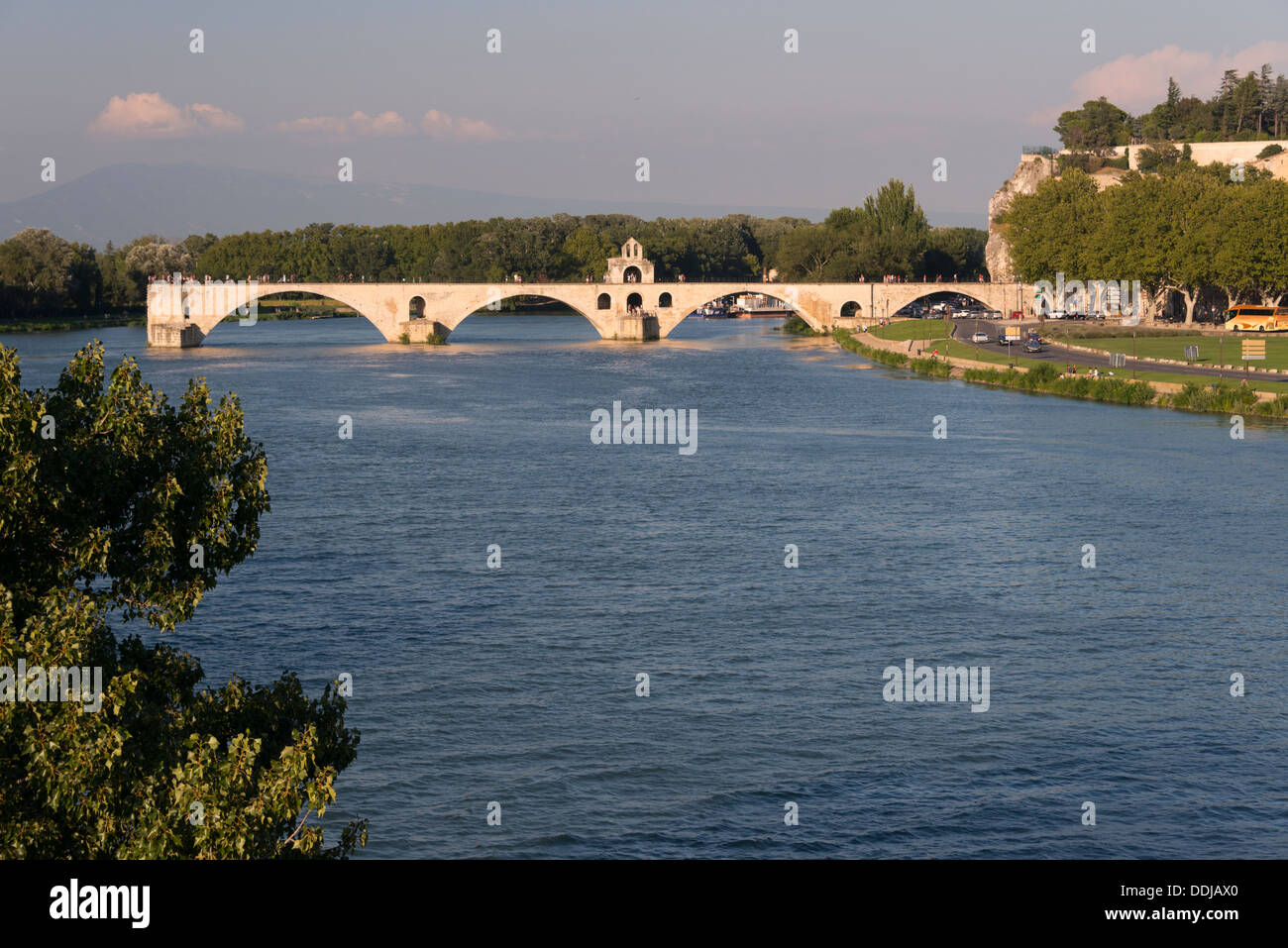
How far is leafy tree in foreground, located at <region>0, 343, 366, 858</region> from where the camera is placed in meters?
10.6

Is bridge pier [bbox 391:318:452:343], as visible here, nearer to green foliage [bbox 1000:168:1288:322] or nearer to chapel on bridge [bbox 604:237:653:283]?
chapel on bridge [bbox 604:237:653:283]

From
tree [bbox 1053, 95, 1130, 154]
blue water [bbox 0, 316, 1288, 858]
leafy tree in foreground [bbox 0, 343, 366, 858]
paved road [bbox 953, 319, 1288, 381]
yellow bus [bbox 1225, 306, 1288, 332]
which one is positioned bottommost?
blue water [bbox 0, 316, 1288, 858]

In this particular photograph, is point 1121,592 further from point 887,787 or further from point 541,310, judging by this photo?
point 541,310

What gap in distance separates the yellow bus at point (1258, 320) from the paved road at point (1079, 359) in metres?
9.94

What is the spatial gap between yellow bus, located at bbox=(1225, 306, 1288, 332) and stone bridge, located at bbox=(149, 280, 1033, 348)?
30815 millimetres

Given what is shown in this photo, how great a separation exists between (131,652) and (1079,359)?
63.6 metres

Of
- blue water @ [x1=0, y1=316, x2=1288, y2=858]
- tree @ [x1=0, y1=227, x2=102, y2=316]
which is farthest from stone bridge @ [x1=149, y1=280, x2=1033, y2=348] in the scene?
blue water @ [x1=0, y1=316, x2=1288, y2=858]

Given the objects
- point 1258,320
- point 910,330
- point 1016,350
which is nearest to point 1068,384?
point 1016,350

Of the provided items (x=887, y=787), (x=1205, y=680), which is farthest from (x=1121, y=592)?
(x=887, y=787)

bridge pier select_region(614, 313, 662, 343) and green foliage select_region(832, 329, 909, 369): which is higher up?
bridge pier select_region(614, 313, 662, 343)

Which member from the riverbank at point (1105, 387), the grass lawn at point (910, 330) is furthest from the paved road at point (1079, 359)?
the riverbank at point (1105, 387)

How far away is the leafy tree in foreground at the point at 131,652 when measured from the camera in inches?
416
